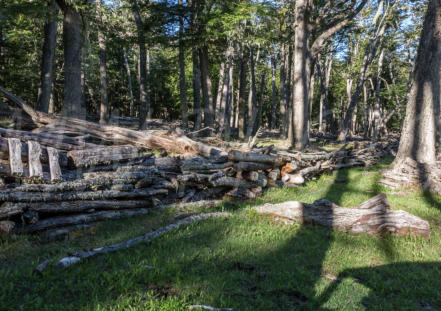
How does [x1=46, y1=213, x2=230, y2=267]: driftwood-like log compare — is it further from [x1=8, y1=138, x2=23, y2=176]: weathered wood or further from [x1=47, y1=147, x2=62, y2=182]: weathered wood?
[x1=8, y1=138, x2=23, y2=176]: weathered wood

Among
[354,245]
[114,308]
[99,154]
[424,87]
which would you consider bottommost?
[354,245]

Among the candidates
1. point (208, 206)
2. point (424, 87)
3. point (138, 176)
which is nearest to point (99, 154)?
point (138, 176)

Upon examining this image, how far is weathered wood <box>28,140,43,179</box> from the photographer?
14.9 ft

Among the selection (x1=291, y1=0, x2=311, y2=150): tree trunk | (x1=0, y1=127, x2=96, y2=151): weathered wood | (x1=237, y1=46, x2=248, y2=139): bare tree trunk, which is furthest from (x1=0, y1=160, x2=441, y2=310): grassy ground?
(x1=237, y1=46, x2=248, y2=139): bare tree trunk

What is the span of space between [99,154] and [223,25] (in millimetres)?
10971

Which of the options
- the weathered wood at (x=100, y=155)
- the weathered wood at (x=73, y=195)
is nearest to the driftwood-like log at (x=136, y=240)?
the weathered wood at (x=73, y=195)

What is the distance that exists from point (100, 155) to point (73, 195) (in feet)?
5.81

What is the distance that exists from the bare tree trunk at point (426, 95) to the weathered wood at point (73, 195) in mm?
7763

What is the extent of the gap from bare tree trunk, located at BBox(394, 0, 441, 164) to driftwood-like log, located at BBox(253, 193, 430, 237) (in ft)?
15.2

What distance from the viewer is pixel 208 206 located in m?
5.66

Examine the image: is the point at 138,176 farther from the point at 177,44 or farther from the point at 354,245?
the point at 177,44

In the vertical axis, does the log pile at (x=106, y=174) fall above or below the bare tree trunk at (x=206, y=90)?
below

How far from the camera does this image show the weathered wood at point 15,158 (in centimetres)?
441

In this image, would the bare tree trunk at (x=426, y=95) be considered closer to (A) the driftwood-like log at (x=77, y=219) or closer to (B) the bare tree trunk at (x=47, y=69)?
(A) the driftwood-like log at (x=77, y=219)
